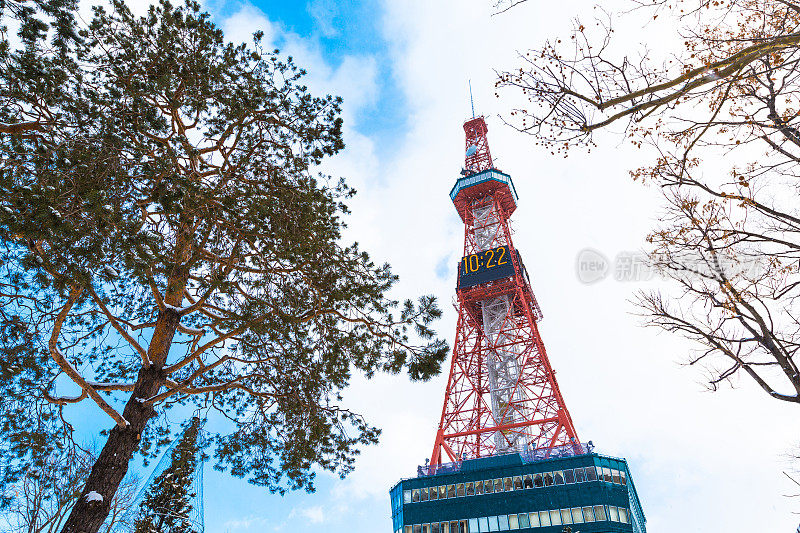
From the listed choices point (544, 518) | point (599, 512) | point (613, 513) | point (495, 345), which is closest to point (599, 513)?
point (599, 512)

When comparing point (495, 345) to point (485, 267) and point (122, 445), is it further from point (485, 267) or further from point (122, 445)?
point (122, 445)

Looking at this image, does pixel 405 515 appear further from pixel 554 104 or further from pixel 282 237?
pixel 554 104

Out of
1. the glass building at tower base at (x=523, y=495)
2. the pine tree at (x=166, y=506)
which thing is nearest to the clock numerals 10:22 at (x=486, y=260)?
the glass building at tower base at (x=523, y=495)

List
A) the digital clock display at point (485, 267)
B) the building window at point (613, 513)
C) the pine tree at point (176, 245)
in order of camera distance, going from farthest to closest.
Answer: the digital clock display at point (485, 267) < the building window at point (613, 513) < the pine tree at point (176, 245)

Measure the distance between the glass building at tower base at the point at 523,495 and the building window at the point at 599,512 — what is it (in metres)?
0.05

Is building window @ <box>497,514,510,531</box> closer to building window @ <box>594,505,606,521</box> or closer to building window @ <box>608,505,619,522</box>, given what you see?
building window @ <box>594,505,606,521</box>

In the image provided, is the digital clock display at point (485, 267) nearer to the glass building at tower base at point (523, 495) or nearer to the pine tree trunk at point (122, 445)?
the glass building at tower base at point (523, 495)

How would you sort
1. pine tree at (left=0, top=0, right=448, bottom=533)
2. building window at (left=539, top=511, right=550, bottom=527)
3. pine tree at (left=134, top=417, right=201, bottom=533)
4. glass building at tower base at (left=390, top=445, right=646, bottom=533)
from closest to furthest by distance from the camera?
pine tree at (left=0, top=0, right=448, bottom=533)
pine tree at (left=134, top=417, right=201, bottom=533)
glass building at tower base at (left=390, top=445, right=646, bottom=533)
building window at (left=539, top=511, right=550, bottom=527)

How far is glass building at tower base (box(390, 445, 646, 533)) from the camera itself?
27062 millimetres

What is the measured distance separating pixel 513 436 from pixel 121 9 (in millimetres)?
34274

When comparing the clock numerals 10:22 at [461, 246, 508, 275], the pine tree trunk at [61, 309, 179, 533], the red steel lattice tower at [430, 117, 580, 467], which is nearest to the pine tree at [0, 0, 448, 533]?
the pine tree trunk at [61, 309, 179, 533]

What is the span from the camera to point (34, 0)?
5.94 m

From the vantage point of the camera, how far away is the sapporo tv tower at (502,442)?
91.4ft

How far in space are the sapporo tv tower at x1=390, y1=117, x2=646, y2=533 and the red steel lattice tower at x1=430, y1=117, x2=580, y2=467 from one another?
88 mm
